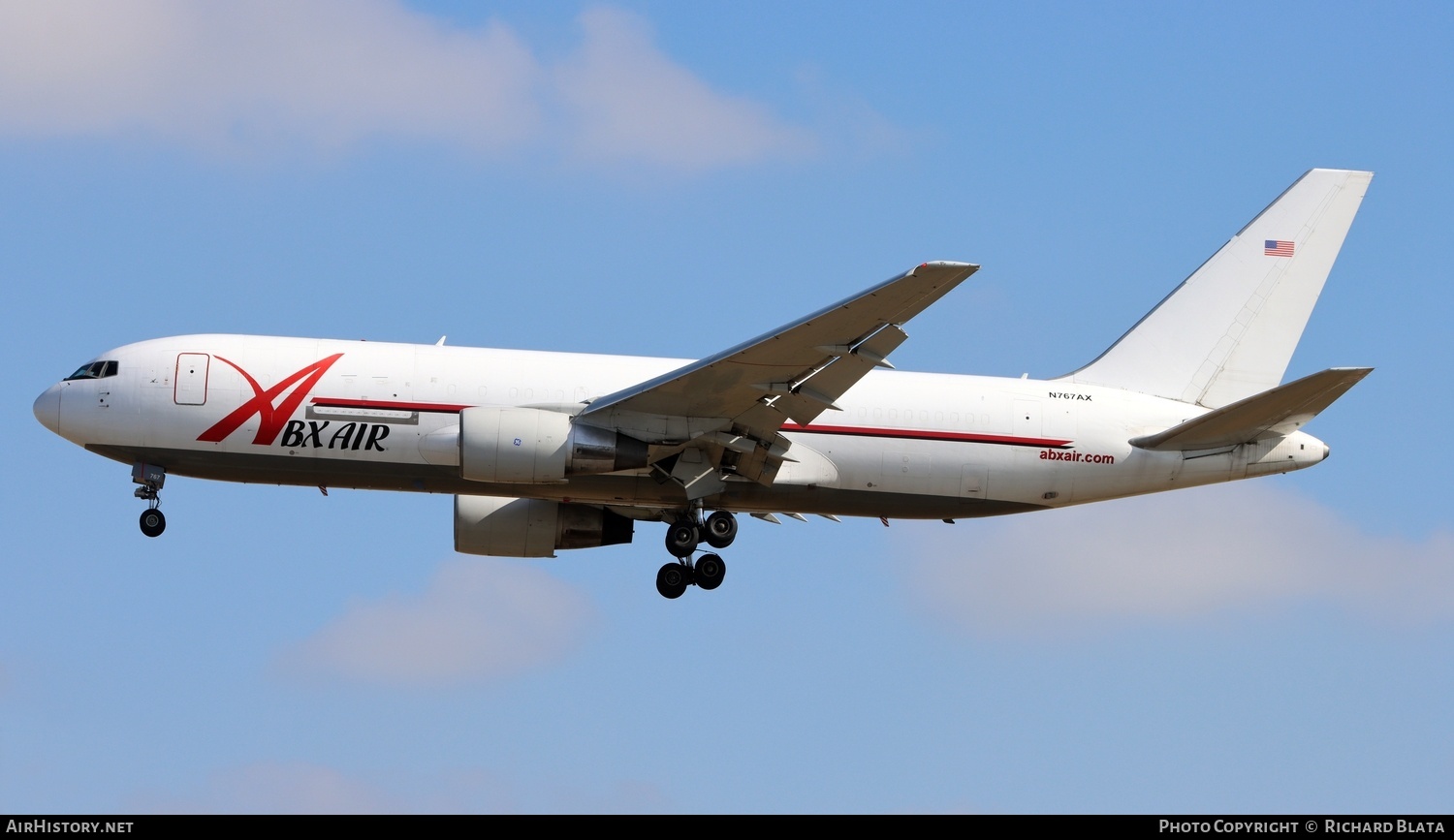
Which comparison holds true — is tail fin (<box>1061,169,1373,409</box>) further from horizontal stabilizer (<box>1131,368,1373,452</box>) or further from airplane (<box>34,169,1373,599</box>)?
horizontal stabilizer (<box>1131,368,1373,452</box>)

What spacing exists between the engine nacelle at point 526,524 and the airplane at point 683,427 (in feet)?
3.14

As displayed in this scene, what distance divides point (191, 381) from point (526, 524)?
807 cm

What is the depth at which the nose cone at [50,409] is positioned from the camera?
113ft

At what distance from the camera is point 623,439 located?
3319 cm

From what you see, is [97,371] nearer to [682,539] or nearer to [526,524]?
[526,524]

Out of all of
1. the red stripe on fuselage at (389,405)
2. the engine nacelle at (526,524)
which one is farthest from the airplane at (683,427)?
the engine nacelle at (526,524)

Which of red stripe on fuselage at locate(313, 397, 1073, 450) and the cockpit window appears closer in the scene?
red stripe on fuselage at locate(313, 397, 1073, 450)

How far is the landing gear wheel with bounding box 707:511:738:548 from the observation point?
3494 cm

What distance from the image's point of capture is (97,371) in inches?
1353

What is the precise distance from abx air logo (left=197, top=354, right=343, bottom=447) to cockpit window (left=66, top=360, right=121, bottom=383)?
2494 mm

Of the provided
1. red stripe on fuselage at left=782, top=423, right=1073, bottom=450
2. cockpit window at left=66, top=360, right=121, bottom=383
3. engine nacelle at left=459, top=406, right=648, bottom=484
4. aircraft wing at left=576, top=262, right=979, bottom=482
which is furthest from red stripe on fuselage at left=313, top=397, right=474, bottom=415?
red stripe on fuselage at left=782, top=423, right=1073, bottom=450

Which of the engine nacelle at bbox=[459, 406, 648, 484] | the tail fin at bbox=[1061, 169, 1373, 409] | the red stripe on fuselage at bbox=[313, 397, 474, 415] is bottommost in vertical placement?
the engine nacelle at bbox=[459, 406, 648, 484]

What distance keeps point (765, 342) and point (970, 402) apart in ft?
20.6
